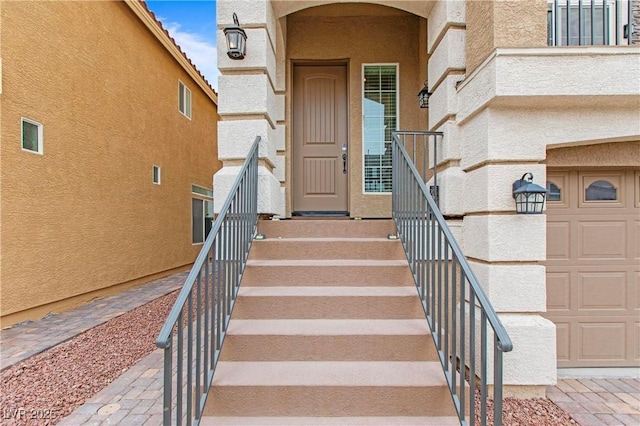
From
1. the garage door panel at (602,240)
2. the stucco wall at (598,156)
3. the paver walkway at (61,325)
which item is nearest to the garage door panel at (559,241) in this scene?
the garage door panel at (602,240)

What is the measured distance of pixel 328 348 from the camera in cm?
242

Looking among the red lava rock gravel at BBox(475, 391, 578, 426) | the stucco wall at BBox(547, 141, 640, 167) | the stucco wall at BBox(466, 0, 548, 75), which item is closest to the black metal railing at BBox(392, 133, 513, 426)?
the red lava rock gravel at BBox(475, 391, 578, 426)

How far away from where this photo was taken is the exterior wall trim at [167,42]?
6.43 meters

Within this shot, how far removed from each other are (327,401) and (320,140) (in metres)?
3.70

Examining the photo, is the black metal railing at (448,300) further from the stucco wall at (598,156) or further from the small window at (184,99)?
the small window at (184,99)

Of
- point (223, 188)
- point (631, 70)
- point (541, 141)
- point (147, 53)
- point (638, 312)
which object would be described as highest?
point (147, 53)

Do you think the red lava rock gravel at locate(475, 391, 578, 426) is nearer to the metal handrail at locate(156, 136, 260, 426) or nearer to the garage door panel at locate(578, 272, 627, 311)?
the garage door panel at locate(578, 272, 627, 311)

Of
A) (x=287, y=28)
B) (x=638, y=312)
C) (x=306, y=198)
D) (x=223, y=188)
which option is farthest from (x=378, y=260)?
A: (x=287, y=28)

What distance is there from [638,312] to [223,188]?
13.9 feet

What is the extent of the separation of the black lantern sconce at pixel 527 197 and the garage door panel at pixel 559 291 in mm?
884

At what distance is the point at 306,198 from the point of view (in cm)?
498

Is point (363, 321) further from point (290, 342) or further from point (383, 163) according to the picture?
point (383, 163)

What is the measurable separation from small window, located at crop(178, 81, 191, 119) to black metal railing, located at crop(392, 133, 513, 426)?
23.5 feet

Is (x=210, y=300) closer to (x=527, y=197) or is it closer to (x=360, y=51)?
(x=527, y=197)
